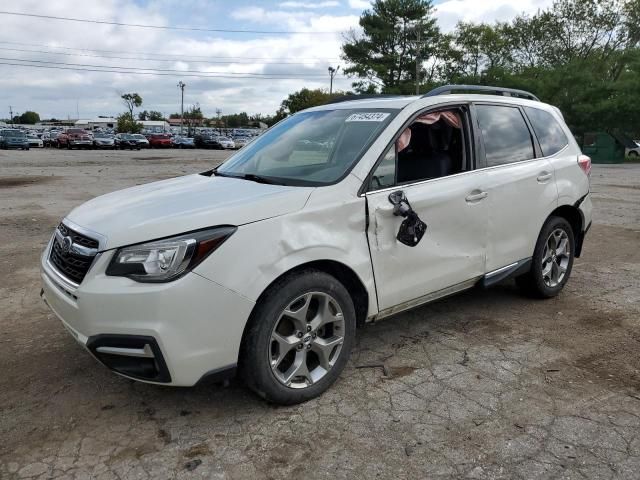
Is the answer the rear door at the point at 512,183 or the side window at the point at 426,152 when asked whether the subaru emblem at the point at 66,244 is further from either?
the rear door at the point at 512,183

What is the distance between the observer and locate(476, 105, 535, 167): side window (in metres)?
4.06

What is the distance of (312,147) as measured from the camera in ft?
12.5

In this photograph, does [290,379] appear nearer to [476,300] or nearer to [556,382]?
[556,382]

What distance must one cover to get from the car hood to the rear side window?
8.33ft

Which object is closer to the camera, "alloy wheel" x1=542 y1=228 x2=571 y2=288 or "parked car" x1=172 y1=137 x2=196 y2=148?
"alloy wheel" x1=542 y1=228 x2=571 y2=288

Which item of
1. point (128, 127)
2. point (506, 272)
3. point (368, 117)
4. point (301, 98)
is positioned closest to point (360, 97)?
point (368, 117)

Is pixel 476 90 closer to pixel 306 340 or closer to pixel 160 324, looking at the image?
pixel 306 340

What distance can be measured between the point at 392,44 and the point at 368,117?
51940 mm

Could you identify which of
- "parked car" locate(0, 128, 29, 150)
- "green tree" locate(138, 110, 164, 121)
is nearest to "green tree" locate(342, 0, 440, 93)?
"parked car" locate(0, 128, 29, 150)

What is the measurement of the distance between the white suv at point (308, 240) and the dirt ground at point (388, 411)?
0.32m

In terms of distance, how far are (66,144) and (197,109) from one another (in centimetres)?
9709

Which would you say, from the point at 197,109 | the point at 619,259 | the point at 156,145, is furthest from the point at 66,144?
the point at 197,109

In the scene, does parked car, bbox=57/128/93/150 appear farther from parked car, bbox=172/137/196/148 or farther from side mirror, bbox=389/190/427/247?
side mirror, bbox=389/190/427/247

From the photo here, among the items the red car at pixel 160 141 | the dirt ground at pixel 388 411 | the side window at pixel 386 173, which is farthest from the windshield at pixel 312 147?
the red car at pixel 160 141
